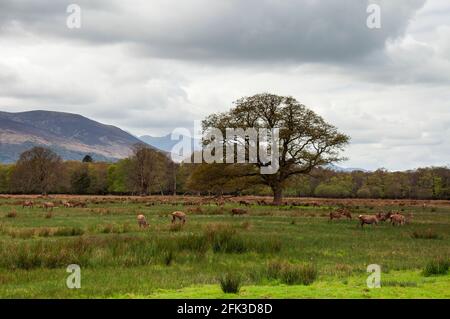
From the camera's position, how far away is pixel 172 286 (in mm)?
13172

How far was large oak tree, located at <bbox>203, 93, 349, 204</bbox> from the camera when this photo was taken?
58062mm

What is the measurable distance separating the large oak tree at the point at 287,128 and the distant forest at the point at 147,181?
3736 centimetres

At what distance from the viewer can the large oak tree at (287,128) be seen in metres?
58.1

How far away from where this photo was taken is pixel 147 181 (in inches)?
4417

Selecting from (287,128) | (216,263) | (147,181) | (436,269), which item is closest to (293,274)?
(436,269)

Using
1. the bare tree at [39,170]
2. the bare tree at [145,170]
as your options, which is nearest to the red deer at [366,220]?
the bare tree at [145,170]

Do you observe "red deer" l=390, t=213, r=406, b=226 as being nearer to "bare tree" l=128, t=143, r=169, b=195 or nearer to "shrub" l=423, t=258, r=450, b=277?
"shrub" l=423, t=258, r=450, b=277

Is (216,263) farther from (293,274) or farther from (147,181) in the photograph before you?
(147,181)

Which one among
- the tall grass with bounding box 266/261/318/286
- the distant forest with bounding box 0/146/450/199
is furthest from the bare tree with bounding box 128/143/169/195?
the tall grass with bounding box 266/261/318/286

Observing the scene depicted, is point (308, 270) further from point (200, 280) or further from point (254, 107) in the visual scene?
point (254, 107)

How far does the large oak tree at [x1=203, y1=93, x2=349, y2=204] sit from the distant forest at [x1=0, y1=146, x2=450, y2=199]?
1471 inches

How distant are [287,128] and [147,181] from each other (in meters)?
59.7

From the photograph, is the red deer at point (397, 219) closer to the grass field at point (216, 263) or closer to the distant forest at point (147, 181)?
the grass field at point (216, 263)

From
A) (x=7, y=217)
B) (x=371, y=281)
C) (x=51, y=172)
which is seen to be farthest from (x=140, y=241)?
(x=51, y=172)
